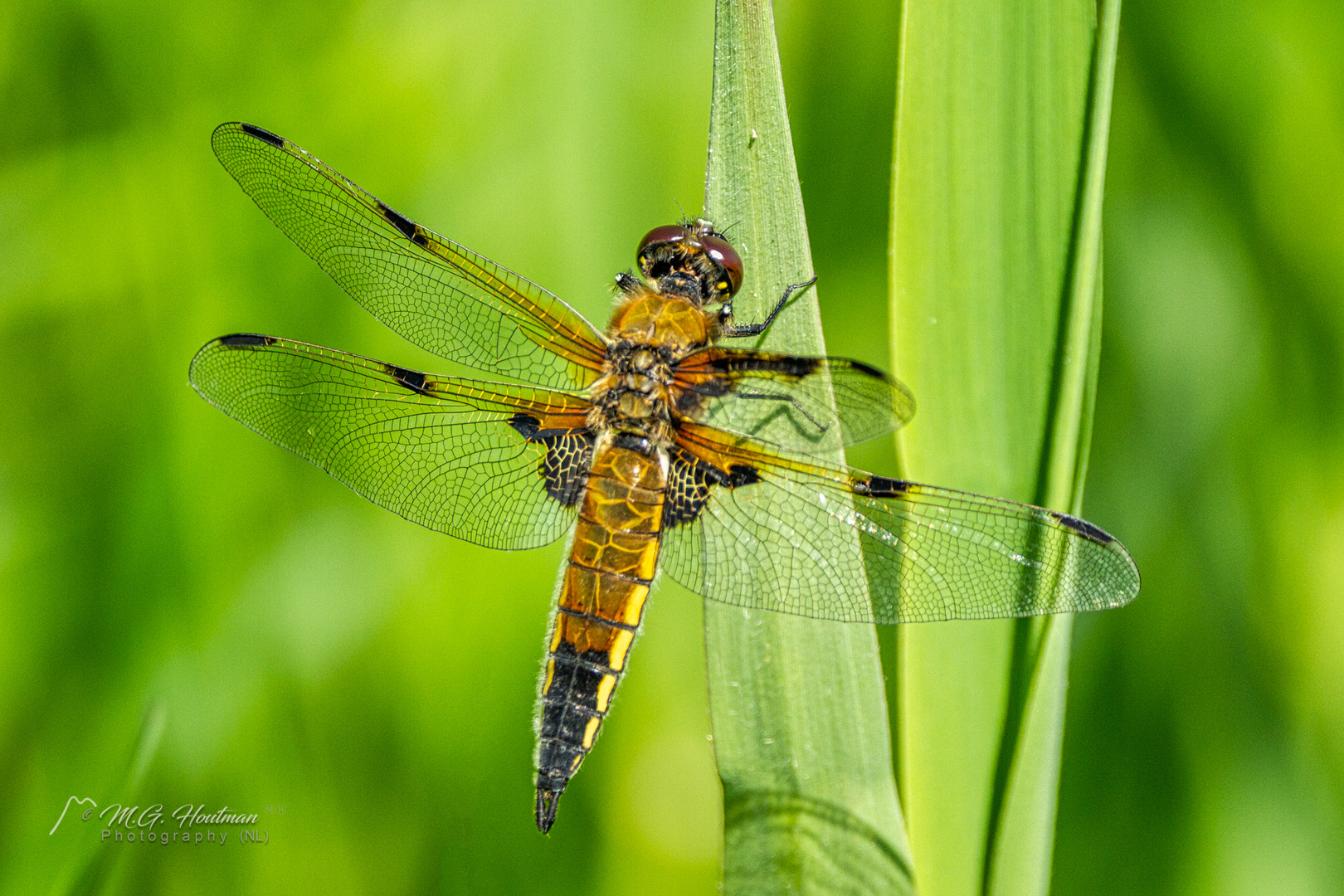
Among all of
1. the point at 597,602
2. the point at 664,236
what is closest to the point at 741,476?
the point at 597,602

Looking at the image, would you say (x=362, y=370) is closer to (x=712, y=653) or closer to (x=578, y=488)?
(x=578, y=488)

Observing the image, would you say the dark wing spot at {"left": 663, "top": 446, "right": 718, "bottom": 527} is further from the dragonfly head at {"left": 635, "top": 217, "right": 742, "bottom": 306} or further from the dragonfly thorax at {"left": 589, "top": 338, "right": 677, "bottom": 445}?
the dragonfly head at {"left": 635, "top": 217, "right": 742, "bottom": 306}

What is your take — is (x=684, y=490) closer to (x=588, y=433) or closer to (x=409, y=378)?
(x=588, y=433)

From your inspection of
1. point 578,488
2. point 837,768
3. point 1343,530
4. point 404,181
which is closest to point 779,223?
point 578,488

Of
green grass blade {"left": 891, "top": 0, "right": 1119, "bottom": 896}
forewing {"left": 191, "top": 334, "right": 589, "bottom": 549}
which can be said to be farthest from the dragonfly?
green grass blade {"left": 891, "top": 0, "right": 1119, "bottom": 896}

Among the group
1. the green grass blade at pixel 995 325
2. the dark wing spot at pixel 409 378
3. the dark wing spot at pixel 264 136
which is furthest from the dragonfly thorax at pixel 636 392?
the dark wing spot at pixel 264 136

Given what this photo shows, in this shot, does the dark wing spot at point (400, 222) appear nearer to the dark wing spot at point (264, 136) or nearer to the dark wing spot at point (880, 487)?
the dark wing spot at point (264, 136)
